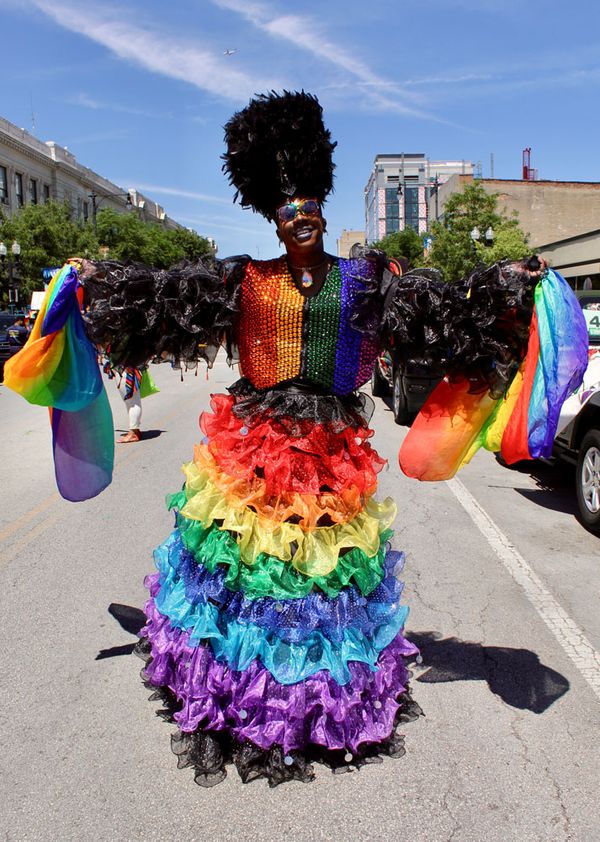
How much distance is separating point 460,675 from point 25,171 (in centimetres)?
5276

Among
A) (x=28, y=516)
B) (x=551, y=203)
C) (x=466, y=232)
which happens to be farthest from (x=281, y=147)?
(x=551, y=203)

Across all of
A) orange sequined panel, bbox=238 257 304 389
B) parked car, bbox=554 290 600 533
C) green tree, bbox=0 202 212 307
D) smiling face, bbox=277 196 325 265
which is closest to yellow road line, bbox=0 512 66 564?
orange sequined panel, bbox=238 257 304 389

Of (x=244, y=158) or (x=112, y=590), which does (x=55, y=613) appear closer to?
(x=112, y=590)

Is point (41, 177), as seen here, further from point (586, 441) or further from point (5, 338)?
point (586, 441)

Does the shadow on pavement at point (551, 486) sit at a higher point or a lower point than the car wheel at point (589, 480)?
lower

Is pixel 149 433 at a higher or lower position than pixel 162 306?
lower

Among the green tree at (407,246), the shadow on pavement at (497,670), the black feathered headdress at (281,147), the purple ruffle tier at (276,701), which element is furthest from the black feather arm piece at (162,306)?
the green tree at (407,246)

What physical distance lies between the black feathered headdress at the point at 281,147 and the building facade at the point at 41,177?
38349 mm

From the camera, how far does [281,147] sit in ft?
9.33

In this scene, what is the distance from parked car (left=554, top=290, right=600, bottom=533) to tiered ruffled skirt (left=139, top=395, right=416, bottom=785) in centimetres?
371

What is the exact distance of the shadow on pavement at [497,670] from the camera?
3.48m

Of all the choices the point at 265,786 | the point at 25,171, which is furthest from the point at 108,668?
the point at 25,171

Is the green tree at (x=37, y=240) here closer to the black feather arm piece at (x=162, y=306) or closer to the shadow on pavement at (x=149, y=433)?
the shadow on pavement at (x=149, y=433)

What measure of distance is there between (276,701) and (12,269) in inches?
1397
